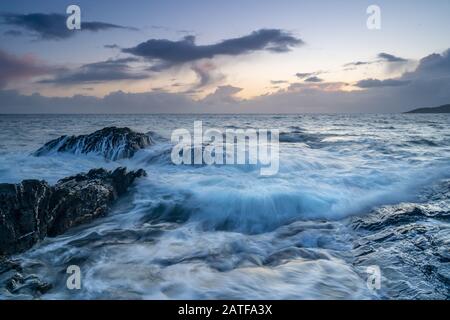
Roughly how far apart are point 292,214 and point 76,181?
484cm

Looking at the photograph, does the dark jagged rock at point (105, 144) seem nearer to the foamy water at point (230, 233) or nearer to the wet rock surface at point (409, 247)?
the foamy water at point (230, 233)

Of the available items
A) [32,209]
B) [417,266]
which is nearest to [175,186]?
[32,209]

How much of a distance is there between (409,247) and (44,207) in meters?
6.00

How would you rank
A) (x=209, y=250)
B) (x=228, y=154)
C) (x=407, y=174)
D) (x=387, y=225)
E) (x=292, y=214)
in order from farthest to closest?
1. (x=228, y=154)
2. (x=407, y=174)
3. (x=292, y=214)
4. (x=387, y=225)
5. (x=209, y=250)

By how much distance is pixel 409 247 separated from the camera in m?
5.30

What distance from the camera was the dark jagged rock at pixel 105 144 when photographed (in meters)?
15.2

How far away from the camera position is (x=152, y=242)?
5.99 meters

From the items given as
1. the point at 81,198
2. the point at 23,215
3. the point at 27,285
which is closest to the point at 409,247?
the point at 27,285

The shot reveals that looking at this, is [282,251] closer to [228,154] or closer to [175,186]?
[175,186]

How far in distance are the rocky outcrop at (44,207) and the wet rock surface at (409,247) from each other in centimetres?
500

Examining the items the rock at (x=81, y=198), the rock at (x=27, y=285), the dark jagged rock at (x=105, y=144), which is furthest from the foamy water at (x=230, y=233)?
the dark jagged rock at (x=105, y=144)

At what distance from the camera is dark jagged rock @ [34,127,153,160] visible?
1520cm

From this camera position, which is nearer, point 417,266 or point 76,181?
point 417,266

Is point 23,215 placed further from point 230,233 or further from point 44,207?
point 230,233
